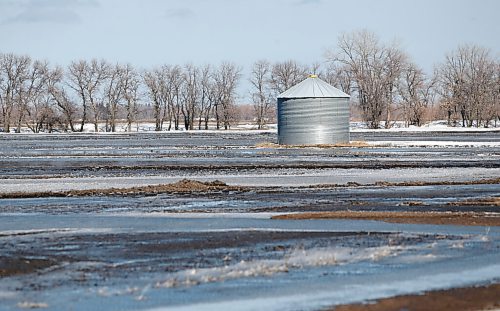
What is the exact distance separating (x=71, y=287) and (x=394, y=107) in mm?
117875

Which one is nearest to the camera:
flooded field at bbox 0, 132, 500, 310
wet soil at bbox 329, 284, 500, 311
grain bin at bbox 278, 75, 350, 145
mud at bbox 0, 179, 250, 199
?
wet soil at bbox 329, 284, 500, 311

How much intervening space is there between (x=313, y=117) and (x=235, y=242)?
47.0m

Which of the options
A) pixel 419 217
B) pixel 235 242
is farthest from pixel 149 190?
pixel 235 242

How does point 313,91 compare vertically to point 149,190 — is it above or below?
above

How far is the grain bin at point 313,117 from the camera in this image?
2450 inches

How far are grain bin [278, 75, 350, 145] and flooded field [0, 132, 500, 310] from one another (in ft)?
96.2

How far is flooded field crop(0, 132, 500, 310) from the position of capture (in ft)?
37.9

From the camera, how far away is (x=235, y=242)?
15.9 metres

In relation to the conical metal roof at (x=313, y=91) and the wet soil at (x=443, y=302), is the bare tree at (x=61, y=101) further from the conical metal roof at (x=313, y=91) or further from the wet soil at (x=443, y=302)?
the wet soil at (x=443, y=302)

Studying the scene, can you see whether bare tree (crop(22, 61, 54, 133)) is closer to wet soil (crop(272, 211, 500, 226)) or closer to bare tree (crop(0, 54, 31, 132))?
bare tree (crop(0, 54, 31, 132))

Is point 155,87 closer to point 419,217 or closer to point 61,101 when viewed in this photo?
point 61,101

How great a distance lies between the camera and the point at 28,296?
11391mm

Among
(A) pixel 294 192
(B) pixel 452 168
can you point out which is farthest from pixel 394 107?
(A) pixel 294 192

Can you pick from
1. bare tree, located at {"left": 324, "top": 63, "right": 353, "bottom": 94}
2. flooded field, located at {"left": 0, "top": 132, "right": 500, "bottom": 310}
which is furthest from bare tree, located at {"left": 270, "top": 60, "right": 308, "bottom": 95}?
flooded field, located at {"left": 0, "top": 132, "right": 500, "bottom": 310}
